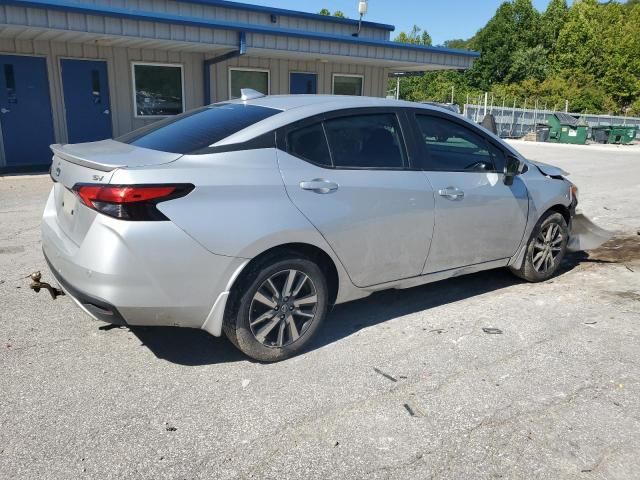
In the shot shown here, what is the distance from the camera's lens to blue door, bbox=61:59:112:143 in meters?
12.2

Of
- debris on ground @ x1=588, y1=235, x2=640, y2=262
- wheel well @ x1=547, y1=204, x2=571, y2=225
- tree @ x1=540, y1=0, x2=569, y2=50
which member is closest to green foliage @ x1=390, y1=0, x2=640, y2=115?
tree @ x1=540, y1=0, x2=569, y2=50

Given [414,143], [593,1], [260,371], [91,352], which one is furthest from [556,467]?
[593,1]

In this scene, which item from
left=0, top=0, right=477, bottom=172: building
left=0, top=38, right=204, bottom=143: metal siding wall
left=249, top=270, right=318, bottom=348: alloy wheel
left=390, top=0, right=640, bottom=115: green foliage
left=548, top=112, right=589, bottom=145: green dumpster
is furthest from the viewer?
left=390, top=0, right=640, bottom=115: green foliage

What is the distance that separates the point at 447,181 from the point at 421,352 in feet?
4.26

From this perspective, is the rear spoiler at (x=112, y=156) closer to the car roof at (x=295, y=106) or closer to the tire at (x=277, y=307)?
the car roof at (x=295, y=106)

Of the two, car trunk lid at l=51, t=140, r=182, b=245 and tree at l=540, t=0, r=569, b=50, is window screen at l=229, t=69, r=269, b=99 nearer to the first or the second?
car trunk lid at l=51, t=140, r=182, b=245

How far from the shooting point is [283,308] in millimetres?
3369

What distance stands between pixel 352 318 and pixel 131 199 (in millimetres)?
2005

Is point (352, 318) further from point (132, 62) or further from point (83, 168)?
point (132, 62)

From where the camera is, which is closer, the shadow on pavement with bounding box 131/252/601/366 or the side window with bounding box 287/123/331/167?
the side window with bounding box 287/123/331/167

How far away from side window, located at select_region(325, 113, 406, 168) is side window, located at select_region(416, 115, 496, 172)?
22cm

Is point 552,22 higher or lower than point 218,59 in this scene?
higher

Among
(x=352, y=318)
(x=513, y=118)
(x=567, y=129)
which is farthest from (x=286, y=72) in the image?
(x=513, y=118)

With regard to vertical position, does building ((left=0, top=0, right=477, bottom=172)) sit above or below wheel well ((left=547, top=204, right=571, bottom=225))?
above
